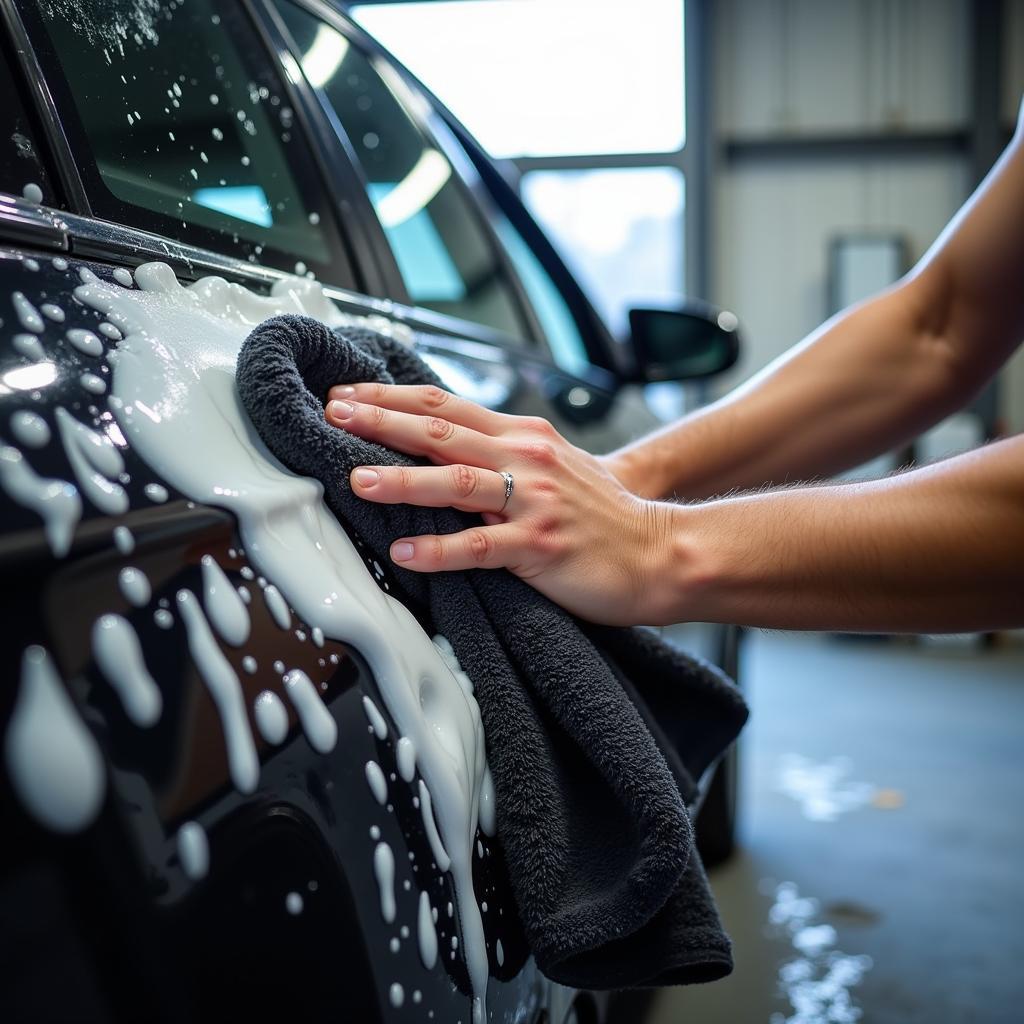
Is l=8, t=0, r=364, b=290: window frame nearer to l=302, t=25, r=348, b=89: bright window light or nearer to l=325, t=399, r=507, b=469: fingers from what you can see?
l=325, t=399, r=507, b=469: fingers

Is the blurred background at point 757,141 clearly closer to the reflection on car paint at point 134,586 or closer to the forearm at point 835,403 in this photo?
the forearm at point 835,403

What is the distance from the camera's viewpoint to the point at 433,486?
66 cm

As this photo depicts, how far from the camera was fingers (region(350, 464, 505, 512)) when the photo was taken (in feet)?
2.01

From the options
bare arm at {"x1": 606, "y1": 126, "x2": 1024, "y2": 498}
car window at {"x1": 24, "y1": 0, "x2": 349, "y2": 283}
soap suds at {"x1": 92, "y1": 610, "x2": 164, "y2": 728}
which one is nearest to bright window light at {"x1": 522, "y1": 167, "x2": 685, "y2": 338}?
bare arm at {"x1": 606, "y1": 126, "x2": 1024, "y2": 498}

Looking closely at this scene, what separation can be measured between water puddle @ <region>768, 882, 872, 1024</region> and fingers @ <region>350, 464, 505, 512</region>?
123 centimetres

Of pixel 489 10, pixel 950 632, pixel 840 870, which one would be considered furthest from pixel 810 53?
pixel 950 632

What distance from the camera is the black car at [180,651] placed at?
0.35m

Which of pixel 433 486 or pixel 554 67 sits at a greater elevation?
pixel 554 67

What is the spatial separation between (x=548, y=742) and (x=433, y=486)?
0.18 metres

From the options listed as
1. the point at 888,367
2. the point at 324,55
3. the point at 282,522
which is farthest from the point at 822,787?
the point at 282,522

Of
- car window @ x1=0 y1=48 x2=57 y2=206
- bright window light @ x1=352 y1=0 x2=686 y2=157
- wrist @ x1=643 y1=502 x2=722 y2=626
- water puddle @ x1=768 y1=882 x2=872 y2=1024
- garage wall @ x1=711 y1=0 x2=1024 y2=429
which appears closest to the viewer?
car window @ x1=0 y1=48 x2=57 y2=206

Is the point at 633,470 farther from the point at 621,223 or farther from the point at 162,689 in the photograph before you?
the point at 621,223

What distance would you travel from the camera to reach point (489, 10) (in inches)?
233

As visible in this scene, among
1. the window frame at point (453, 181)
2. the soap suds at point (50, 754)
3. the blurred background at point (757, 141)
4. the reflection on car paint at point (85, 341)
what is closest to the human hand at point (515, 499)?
the reflection on car paint at point (85, 341)
